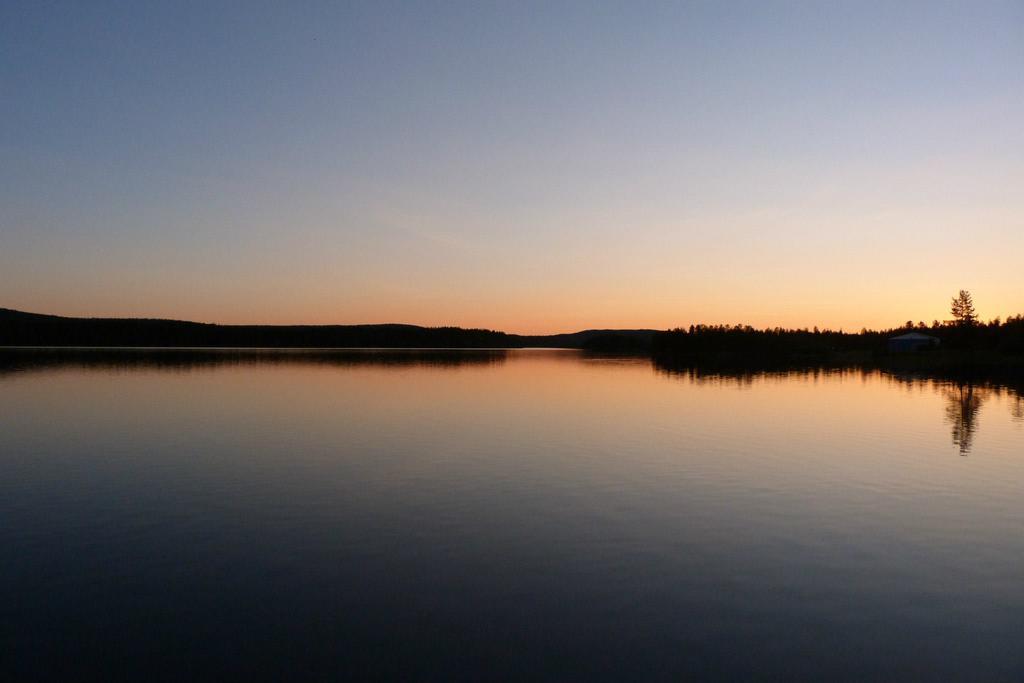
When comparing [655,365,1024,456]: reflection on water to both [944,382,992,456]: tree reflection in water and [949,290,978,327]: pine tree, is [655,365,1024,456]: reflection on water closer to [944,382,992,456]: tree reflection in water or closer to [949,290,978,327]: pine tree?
[944,382,992,456]: tree reflection in water

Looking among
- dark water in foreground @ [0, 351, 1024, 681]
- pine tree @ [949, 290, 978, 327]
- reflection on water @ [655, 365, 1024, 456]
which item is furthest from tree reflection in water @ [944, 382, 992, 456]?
pine tree @ [949, 290, 978, 327]

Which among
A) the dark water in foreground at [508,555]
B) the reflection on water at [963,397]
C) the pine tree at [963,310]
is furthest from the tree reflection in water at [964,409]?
the pine tree at [963,310]

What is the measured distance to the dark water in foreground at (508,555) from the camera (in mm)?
10281

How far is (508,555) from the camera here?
1484 cm

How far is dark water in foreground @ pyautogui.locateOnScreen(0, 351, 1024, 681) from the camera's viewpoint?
10.3 metres

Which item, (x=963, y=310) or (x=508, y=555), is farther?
(x=963, y=310)

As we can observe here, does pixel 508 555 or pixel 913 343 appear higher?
pixel 913 343

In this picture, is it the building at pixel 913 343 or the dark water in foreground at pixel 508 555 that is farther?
the building at pixel 913 343

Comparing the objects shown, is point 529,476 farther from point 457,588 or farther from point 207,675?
point 207,675

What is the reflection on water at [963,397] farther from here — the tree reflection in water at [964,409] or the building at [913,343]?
the building at [913,343]

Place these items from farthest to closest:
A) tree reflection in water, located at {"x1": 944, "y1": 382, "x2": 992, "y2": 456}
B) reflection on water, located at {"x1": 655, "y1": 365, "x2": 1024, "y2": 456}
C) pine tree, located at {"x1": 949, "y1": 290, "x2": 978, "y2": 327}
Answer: pine tree, located at {"x1": 949, "y1": 290, "x2": 978, "y2": 327}
reflection on water, located at {"x1": 655, "y1": 365, "x2": 1024, "y2": 456}
tree reflection in water, located at {"x1": 944, "y1": 382, "x2": 992, "y2": 456}

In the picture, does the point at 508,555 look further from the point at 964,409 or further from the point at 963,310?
the point at 963,310

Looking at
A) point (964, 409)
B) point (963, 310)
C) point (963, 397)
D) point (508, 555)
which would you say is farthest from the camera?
point (963, 310)

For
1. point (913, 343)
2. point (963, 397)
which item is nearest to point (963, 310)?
point (913, 343)
